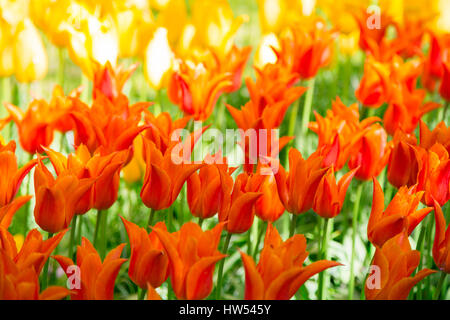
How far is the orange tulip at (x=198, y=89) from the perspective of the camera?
87.4 inches

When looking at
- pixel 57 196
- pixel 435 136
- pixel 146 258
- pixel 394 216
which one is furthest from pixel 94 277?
pixel 435 136

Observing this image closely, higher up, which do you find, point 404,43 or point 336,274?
point 404,43

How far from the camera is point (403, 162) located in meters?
1.91

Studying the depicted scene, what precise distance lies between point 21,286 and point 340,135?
3.37ft

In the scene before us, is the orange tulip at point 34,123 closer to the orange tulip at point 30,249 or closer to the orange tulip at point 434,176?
the orange tulip at point 30,249

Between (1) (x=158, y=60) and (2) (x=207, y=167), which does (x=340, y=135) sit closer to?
(2) (x=207, y=167)

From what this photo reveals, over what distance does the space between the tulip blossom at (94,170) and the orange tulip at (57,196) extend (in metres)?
0.05

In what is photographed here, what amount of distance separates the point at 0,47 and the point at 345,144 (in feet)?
4.97

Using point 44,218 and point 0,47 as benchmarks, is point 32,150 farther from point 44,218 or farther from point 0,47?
point 0,47

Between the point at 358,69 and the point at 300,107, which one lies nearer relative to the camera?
the point at 300,107
